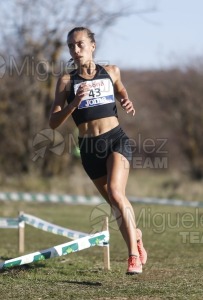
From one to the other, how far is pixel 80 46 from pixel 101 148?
0.91m

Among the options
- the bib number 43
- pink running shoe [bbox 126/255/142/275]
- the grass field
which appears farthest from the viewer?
the bib number 43

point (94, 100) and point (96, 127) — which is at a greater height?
point (94, 100)

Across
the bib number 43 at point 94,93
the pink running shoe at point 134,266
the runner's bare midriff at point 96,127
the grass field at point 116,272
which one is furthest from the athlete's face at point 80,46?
the grass field at point 116,272

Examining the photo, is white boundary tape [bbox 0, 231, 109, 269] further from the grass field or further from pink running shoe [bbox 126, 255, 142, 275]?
pink running shoe [bbox 126, 255, 142, 275]

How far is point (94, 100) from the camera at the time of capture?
645cm

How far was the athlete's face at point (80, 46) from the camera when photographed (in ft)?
21.2

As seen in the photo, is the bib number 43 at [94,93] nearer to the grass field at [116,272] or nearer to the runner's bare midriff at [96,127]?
the runner's bare midriff at [96,127]

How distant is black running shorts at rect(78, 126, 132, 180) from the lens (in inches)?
253

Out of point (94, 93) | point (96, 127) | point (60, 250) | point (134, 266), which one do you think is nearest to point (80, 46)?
point (94, 93)

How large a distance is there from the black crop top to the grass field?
1.45 meters

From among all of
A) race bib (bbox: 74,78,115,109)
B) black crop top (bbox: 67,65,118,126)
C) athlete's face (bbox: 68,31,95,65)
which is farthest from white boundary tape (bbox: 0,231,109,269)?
athlete's face (bbox: 68,31,95,65)

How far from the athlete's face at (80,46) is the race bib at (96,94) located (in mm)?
215

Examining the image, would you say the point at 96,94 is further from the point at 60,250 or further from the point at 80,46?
the point at 60,250

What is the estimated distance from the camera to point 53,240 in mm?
12477
